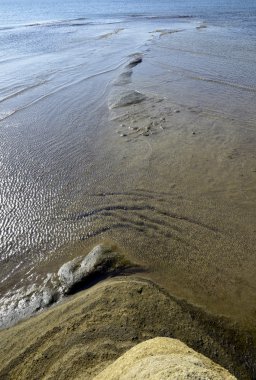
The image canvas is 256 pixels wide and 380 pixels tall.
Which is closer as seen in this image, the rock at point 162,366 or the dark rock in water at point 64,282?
the rock at point 162,366

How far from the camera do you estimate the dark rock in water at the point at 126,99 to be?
11.0 meters

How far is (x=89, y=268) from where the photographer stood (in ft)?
14.8

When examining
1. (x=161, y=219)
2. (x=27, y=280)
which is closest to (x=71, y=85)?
(x=161, y=219)

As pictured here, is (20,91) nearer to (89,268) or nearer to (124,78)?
(124,78)

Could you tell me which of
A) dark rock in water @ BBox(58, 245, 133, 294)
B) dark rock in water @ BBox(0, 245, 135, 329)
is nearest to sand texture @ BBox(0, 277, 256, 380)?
dark rock in water @ BBox(0, 245, 135, 329)

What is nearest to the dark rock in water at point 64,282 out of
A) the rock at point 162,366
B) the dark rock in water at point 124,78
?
the rock at point 162,366

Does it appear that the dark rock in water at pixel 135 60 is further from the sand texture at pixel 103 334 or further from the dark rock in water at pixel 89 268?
the sand texture at pixel 103 334

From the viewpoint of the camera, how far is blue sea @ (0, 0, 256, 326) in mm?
5371

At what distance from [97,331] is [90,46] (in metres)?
22.9

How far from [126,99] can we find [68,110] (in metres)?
2.17

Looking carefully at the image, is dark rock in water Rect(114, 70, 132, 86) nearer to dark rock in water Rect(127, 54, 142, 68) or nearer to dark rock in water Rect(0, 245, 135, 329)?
dark rock in water Rect(127, 54, 142, 68)

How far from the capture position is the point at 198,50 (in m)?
18.7

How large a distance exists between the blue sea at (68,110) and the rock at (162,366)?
242 centimetres

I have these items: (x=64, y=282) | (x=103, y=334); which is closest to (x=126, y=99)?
(x=64, y=282)
